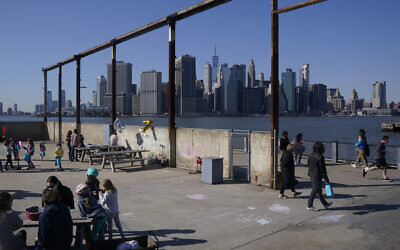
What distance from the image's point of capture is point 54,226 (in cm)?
501

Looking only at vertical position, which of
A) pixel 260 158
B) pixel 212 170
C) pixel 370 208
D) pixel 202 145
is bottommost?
pixel 370 208

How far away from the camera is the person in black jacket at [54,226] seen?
16.4ft

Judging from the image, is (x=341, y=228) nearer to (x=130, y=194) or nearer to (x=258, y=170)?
(x=258, y=170)

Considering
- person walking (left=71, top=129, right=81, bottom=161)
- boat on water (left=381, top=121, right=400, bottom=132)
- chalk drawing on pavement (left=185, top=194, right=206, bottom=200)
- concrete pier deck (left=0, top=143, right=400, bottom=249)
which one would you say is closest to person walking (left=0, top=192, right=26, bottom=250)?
concrete pier deck (left=0, top=143, right=400, bottom=249)

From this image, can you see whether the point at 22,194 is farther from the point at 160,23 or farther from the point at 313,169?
the point at 160,23

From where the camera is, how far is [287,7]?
11383 mm

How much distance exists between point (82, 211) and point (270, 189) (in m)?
7.00

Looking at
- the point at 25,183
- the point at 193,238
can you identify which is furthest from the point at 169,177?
the point at 193,238

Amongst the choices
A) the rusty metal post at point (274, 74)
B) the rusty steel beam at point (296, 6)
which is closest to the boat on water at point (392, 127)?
the rusty metal post at point (274, 74)

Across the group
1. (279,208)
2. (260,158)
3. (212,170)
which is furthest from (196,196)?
(260,158)

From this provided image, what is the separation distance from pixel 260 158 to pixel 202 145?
333 centimetres

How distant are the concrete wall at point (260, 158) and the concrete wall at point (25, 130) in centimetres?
2801

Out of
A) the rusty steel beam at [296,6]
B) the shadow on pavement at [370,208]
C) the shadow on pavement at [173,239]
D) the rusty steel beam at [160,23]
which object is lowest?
the shadow on pavement at [173,239]

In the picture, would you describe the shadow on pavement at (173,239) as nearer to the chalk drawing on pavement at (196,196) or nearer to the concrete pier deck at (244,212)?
the concrete pier deck at (244,212)
